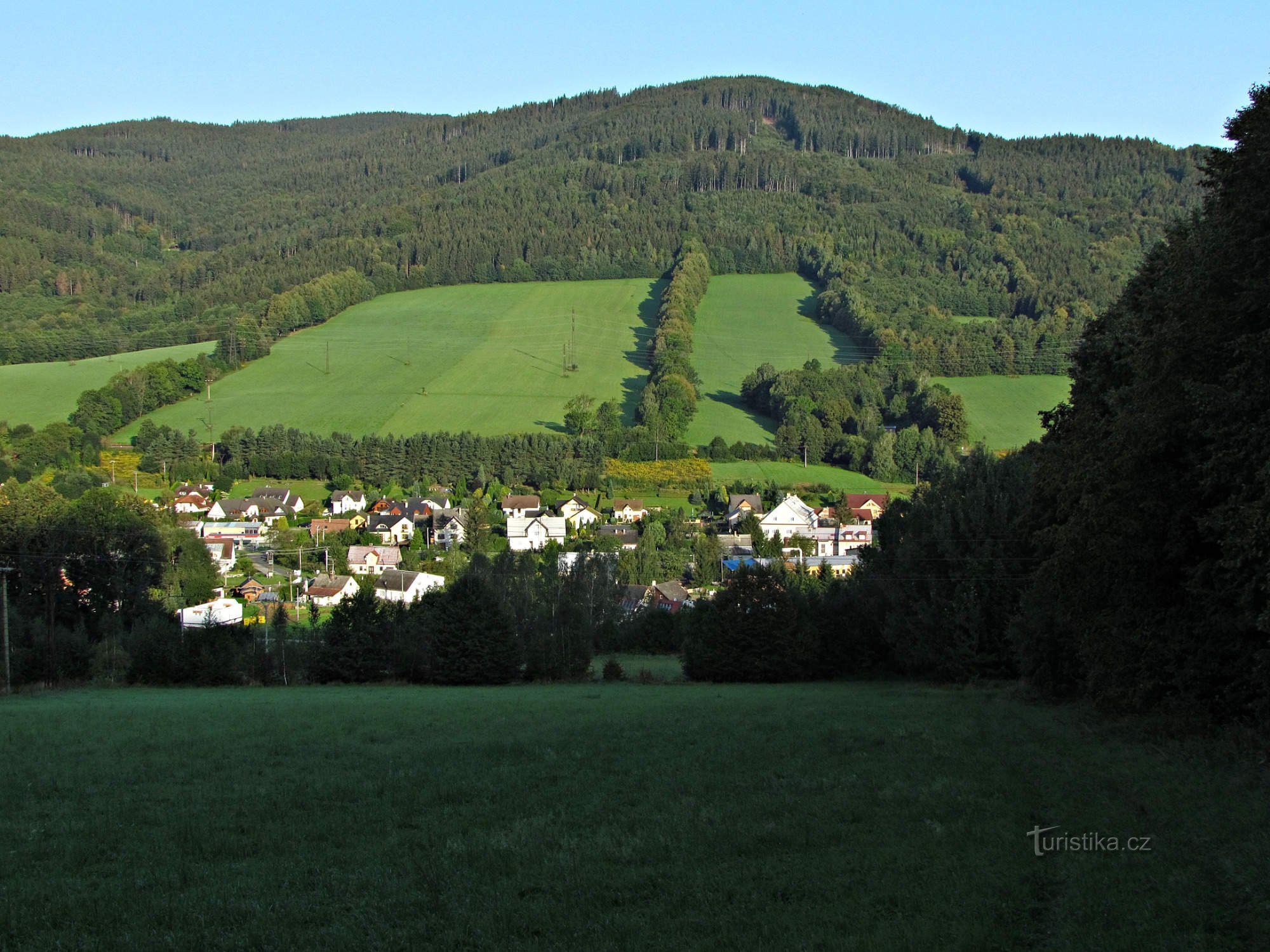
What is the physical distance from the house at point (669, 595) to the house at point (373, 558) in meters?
20.4

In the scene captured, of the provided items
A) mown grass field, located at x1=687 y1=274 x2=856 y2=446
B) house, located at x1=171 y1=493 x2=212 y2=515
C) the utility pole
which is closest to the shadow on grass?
mown grass field, located at x1=687 y1=274 x2=856 y2=446

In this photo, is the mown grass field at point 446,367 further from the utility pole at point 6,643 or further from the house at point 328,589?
the utility pole at point 6,643

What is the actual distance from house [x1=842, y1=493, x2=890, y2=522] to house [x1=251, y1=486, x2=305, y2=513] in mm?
49548

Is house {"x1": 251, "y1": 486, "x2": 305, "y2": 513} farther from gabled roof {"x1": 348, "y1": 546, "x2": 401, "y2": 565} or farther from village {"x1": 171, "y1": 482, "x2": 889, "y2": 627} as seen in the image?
gabled roof {"x1": 348, "y1": 546, "x2": 401, "y2": 565}

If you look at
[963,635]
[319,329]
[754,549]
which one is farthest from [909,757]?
[319,329]

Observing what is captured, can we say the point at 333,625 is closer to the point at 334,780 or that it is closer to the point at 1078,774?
the point at 334,780

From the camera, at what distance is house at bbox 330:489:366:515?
102 metres

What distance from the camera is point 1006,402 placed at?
118625 mm

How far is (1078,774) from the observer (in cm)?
1405

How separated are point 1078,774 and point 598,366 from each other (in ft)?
382

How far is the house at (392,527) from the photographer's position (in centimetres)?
9488

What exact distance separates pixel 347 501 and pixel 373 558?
17112 mm

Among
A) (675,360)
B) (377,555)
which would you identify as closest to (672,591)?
(377,555)

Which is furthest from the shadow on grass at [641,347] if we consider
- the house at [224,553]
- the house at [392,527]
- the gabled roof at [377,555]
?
the house at [224,553]
